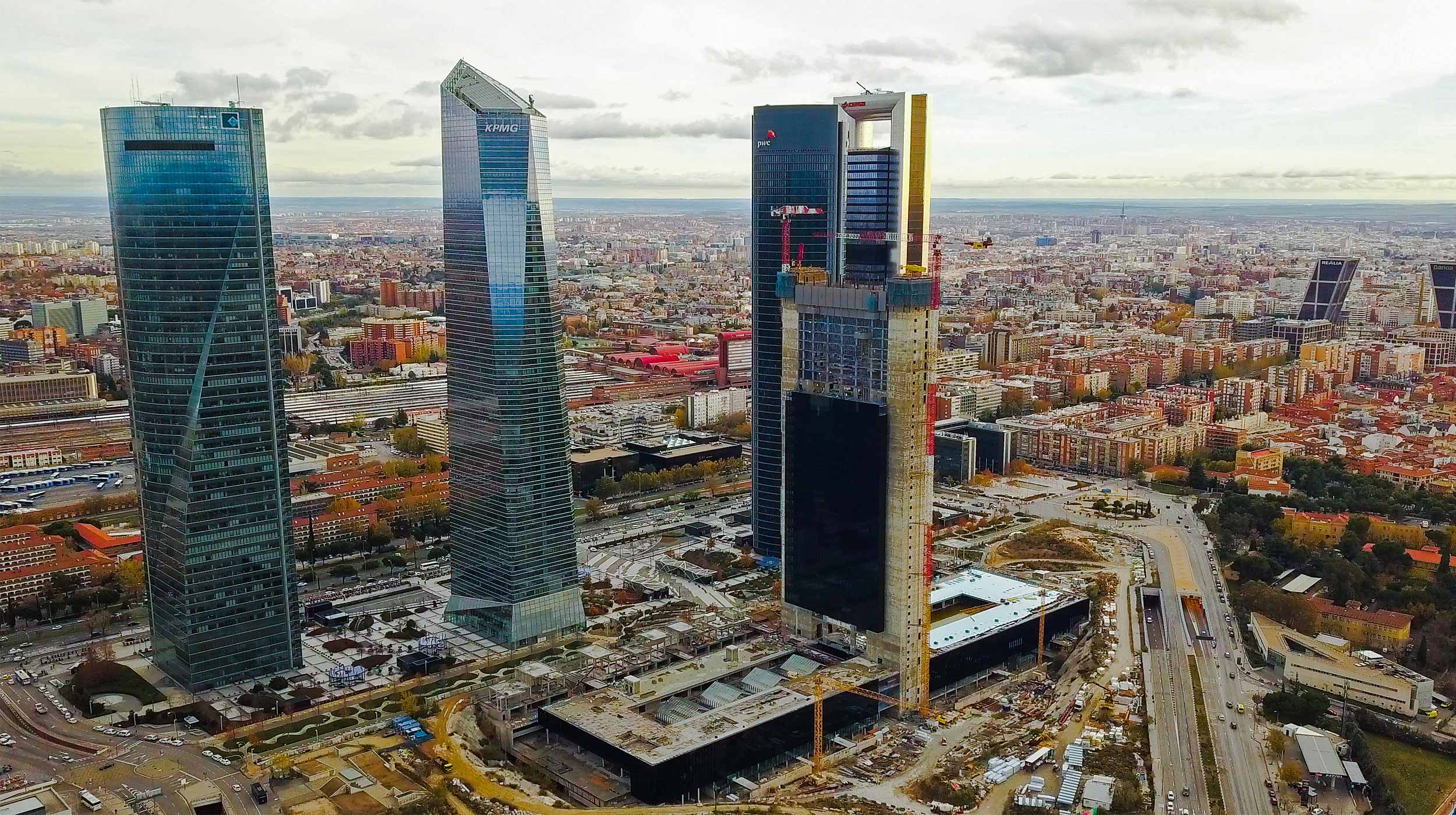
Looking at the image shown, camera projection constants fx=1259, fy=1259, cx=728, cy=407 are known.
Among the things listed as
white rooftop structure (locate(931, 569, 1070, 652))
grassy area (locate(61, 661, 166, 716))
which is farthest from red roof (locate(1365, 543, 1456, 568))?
grassy area (locate(61, 661, 166, 716))

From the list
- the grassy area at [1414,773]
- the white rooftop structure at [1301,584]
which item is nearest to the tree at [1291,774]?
the grassy area at [1414,773]

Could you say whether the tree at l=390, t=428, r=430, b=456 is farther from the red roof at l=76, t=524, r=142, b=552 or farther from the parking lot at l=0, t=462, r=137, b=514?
the red roof at l=76, t=524, r=142, b=552

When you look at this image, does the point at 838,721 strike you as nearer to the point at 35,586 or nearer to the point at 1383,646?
the point at 1383,646

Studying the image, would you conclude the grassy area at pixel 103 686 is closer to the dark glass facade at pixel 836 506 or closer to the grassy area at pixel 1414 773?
the dark glass facade at pixel 836 506

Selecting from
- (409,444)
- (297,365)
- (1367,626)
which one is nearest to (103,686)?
(409,444)

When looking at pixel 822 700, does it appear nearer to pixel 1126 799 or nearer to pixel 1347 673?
pixel 1126 799
